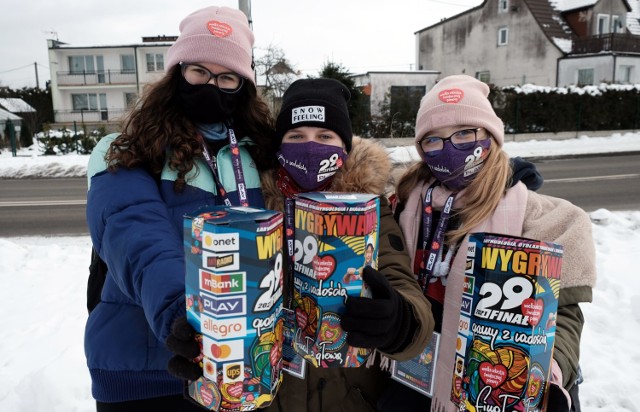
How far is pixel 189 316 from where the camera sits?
121 cm

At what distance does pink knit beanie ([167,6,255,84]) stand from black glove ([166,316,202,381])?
3.55 ft

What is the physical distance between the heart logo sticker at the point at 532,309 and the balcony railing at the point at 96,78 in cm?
3773

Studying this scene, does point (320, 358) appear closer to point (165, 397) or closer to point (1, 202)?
point (165, 397)

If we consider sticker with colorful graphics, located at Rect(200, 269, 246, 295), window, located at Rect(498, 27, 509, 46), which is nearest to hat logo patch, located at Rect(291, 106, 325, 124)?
sticker with colorful graphics, located at Rect(200, 269, 246, 295)

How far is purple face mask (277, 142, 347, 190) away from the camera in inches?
71.6

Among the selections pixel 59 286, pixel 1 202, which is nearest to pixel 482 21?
pixel 1 202

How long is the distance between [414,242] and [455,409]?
674 millimetres

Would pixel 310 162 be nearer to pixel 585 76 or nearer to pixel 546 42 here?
pixel 585 76

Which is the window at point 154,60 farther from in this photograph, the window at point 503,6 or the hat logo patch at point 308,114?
the hat logo patch at point 308,114

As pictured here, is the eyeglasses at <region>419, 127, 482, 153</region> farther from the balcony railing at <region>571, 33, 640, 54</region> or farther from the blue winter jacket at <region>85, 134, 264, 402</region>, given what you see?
the balcony railing at <region>571, 33, 640, 54</region>

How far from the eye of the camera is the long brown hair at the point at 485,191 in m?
1.87

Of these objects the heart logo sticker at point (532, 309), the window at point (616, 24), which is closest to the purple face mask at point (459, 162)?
the heart logo sticker at point (532, 309)

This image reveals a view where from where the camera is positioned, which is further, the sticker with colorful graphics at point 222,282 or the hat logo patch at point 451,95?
the hat logo patch at point 451,95

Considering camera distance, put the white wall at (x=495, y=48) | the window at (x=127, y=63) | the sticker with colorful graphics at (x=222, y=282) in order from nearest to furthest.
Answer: the sticker with colorful graphics at (x=222, y=282) < the white wall at (x=495, y=48) < the window at (x=127, y=63)
